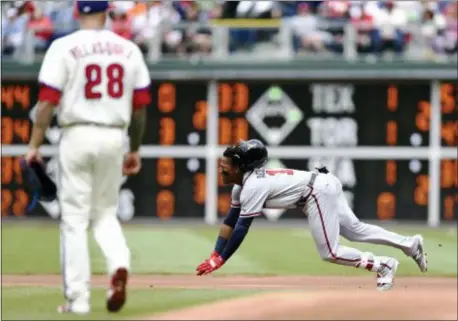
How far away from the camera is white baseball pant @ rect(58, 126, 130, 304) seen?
7.68 metres

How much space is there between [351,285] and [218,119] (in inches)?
367

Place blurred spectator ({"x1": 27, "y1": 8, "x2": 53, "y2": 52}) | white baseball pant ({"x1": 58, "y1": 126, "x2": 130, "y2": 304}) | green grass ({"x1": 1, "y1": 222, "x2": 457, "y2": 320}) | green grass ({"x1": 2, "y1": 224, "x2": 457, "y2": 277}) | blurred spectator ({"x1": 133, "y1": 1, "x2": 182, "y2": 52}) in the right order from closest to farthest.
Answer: white baseball pant ({"x1": 58, "y1": 126, "x2": 130, "y2": 304}), green grass ({"x1": 1, "y1": 222, "x2": 457, "y2": 320}), green grass ({"x1": 2, "y1": 224, "x2": 457, "y2": 277}), blurred spectator ({"x1": 27, "y1": 8, "x2": 53, "y2": 52}), blurred spectator ({"x1": 133, "y1": 1, "x2": 182, "y2": 52})

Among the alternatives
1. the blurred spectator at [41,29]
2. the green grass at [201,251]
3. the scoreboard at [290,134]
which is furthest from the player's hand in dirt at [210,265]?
the blurred spectator at [41,29]

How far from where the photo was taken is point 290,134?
2216 centimetres

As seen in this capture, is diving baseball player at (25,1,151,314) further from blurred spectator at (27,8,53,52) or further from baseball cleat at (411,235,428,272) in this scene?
blurred spectator at (27,8,53,52)

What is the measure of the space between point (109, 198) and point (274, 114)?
1442 centimetres

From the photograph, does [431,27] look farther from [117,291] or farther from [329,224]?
[117,291]

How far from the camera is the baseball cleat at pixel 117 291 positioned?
7.35 m

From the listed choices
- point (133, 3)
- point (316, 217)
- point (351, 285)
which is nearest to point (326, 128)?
point (133, 3)

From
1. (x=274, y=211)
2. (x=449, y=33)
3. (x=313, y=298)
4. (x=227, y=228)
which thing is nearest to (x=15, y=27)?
(x=274, y=211)

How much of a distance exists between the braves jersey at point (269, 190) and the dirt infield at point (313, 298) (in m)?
1.98

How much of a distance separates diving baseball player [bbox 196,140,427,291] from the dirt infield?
194 centimetres

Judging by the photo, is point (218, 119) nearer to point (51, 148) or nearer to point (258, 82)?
point (258, 82)

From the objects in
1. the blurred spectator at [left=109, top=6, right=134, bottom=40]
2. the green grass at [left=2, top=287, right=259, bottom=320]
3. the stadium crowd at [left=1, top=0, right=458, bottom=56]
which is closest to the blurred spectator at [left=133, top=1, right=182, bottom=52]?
the stadium crowd at [left=1, top=0, right=458, bottom=56]
